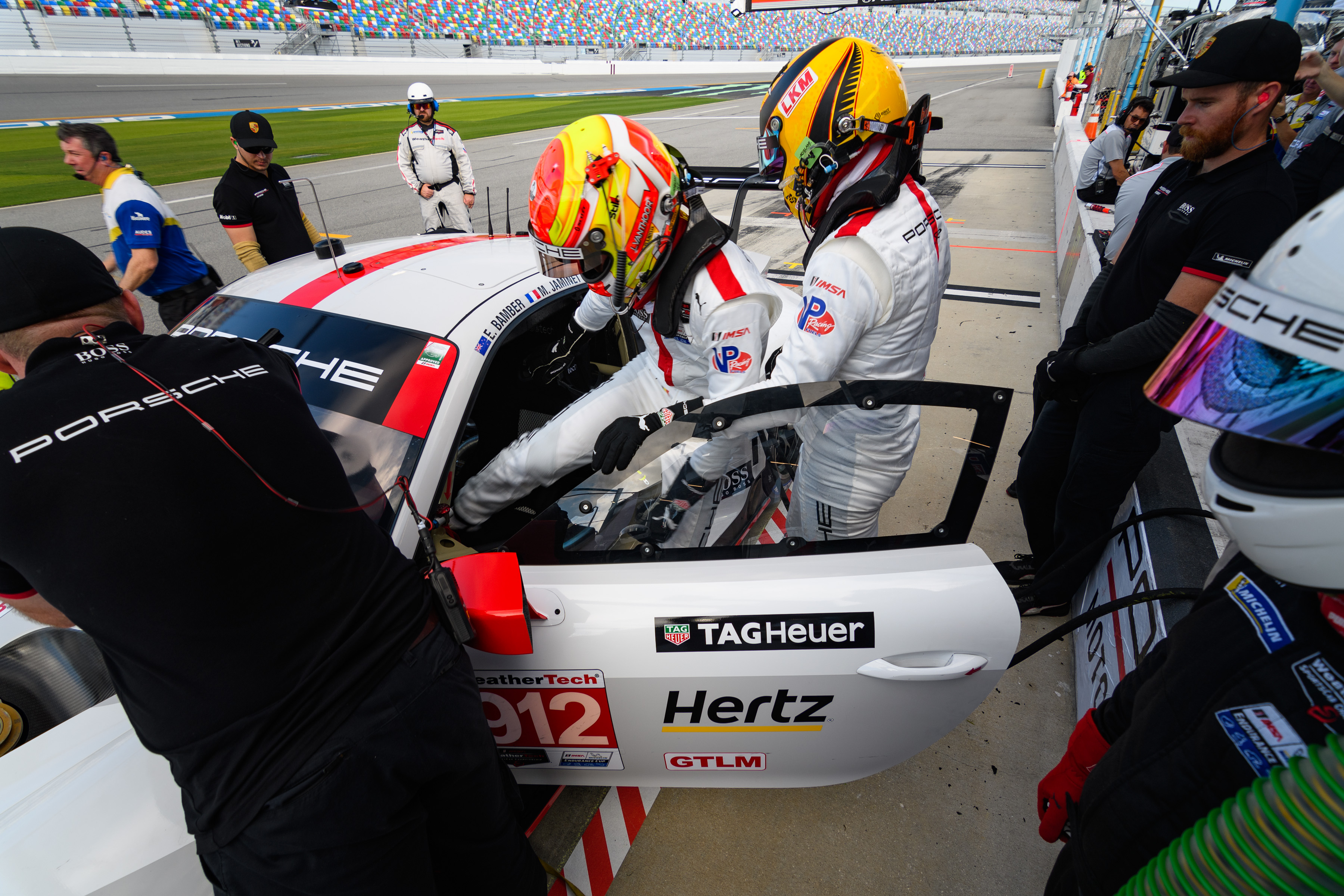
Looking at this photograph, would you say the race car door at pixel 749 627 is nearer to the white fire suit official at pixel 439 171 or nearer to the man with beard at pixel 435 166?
the man with beard at pixel 435 166

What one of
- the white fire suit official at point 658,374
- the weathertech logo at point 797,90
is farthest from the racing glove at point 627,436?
the weathertech logo at point 797,90

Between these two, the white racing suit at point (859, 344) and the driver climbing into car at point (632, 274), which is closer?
the white racing suit at point (859, 344)

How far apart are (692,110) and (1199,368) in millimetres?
27029

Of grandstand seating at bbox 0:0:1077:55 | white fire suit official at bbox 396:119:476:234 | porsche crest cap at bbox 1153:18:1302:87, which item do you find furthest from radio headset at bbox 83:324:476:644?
grandstand seating at bbox 0:0:1077:55

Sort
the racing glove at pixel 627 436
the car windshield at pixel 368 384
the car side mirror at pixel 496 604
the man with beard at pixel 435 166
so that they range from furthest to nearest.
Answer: the man with beard at pixel 435 166 < the car windshield at pixel 368 384 < the racing glove at pixel 627 436 < the car side mirror at pixel 496 604

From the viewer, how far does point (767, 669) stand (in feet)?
5.32

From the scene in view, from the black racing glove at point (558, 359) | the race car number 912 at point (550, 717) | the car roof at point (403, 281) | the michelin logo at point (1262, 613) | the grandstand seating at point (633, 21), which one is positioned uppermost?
the grandstand seating at point (633, 21)

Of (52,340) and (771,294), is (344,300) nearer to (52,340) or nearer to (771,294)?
(52,340)

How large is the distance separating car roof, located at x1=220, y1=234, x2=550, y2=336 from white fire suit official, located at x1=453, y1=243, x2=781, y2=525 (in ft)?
1.36

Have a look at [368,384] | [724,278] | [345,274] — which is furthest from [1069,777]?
[345,274]

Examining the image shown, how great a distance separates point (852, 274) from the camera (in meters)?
1.77

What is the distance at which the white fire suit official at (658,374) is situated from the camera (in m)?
2.08

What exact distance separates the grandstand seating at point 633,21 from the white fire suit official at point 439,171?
103 ft

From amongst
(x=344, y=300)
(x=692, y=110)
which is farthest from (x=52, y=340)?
(x=692, y=110)
